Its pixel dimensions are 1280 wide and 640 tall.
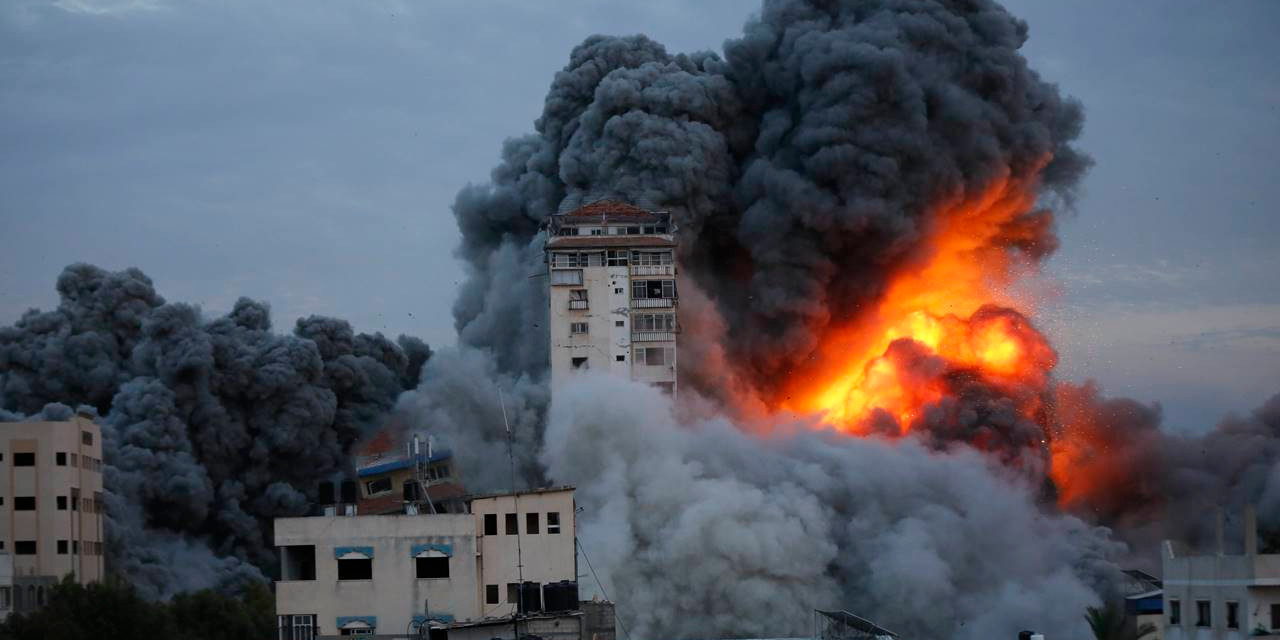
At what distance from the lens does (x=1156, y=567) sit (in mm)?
99188

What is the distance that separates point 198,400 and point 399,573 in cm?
3694

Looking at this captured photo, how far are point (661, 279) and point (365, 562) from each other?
108 feet

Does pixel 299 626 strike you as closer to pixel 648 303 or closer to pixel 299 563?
pixel 299 563

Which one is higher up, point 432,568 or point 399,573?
point 432,568

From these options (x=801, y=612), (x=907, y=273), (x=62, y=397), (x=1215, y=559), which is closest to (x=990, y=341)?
(x=907, y=273)

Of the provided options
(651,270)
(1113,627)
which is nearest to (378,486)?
(651,270)

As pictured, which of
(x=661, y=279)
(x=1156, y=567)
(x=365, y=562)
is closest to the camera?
(x=365, y=562)

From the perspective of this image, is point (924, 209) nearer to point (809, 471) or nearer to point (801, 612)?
point (809, 471)

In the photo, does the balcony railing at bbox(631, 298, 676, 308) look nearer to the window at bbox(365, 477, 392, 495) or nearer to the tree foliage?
the window at bbox(365, 477, 392, 495)

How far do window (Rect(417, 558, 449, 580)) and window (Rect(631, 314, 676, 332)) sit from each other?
31174mm

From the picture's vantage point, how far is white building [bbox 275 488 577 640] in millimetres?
74250

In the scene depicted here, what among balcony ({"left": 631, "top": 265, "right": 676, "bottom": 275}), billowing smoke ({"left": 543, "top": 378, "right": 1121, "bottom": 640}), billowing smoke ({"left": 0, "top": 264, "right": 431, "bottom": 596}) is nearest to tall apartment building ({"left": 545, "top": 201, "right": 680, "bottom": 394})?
balcony ({"left": 631, "top": 265, "right": 676, "bottom": 275})

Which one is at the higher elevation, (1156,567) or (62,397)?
(62,397)

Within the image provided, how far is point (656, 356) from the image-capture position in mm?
105062
